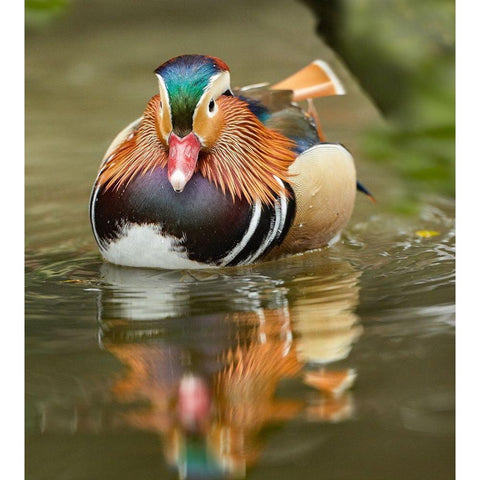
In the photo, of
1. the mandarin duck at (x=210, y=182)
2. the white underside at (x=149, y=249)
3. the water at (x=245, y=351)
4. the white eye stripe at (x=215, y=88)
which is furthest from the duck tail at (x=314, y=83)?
the white underside at (x=149, y=249)

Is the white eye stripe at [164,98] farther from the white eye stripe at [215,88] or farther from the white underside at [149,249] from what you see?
the white underside at [149,249]

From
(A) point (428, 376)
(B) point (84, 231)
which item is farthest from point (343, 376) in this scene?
(B) point (84, 231)

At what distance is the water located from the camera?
217cm

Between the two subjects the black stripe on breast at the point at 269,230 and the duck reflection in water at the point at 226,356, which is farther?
the black stripe on breast at the point at 269,230

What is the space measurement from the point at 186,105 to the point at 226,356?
721mm

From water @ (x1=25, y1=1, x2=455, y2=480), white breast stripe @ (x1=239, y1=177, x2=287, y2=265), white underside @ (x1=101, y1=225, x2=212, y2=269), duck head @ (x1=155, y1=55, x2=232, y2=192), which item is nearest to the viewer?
water @ (x1=25, y1=1, x2=455, y2=480)

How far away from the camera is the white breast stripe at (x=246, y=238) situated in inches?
122

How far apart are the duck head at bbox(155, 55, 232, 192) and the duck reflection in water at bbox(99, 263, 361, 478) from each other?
0.33 meters

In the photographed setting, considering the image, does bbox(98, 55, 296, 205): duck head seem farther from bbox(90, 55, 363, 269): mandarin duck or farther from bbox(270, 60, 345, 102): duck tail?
bbox(270, 60, 345, 102): duck tail

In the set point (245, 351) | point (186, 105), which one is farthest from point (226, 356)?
point (186, 105)

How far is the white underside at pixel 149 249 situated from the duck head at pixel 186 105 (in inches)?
5.8

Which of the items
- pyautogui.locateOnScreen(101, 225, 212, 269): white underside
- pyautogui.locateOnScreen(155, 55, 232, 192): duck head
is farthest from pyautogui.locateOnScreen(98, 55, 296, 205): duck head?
pyautogui.locateOnScreen(101, 225, 212, 269): white underside

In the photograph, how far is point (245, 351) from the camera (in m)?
2.59

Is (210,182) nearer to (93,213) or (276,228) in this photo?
(276,228)
